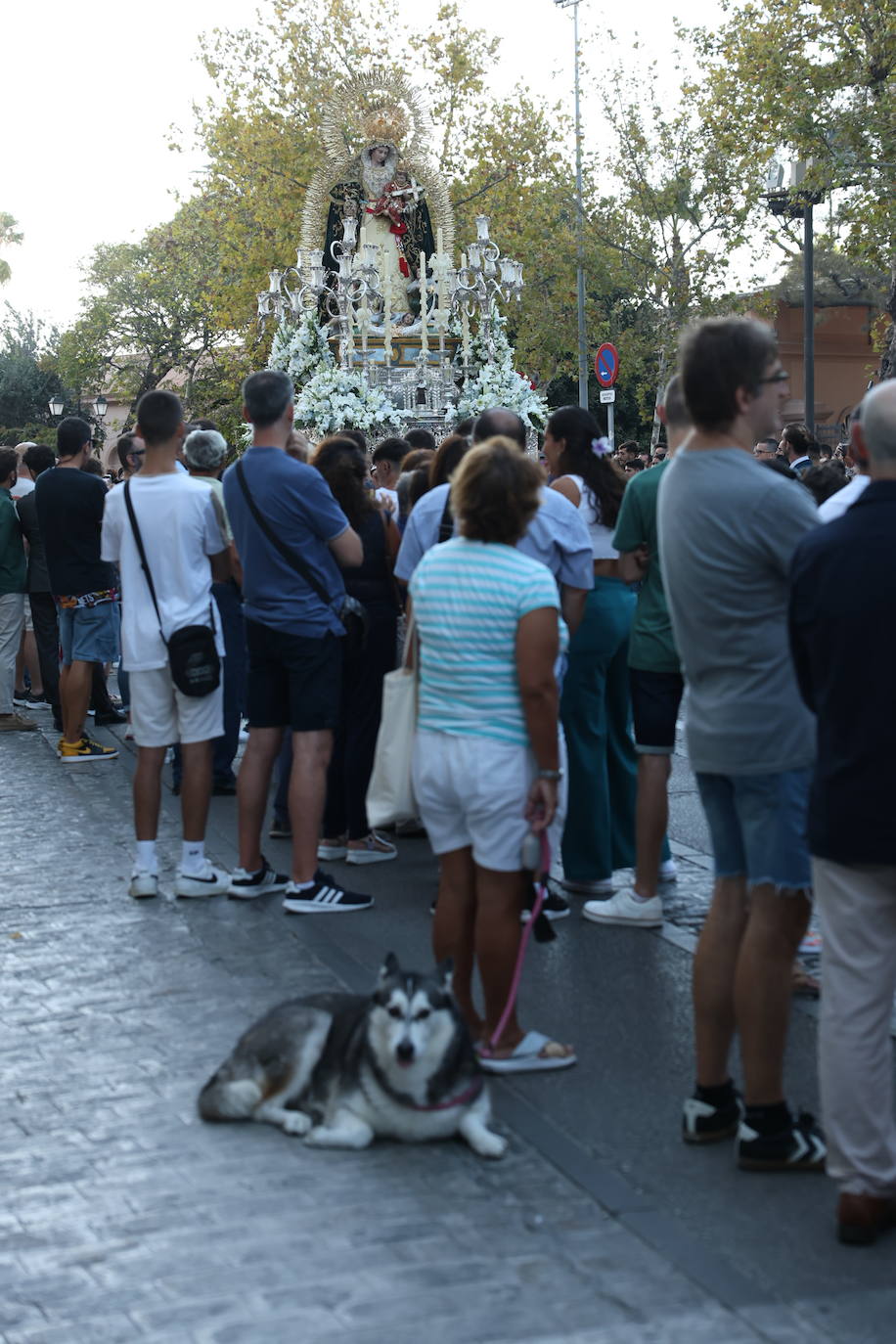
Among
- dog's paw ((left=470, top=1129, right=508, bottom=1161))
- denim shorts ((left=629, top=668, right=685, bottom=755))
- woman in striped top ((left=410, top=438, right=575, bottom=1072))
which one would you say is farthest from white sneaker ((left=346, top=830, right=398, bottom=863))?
dog's paw ((left=470, top=1129, right=508, bottom=1161))

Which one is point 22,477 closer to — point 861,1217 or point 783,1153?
point 783,1153

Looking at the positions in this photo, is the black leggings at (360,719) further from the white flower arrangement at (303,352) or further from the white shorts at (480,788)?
the white flower arrangement at (303,352)

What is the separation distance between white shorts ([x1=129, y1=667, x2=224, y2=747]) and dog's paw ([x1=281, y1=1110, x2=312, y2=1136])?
9.77ft

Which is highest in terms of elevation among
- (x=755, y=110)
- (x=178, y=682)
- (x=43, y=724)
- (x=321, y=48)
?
(x=321, y=48)

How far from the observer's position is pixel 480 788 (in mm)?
4797

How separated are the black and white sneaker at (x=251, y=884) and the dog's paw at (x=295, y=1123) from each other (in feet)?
9.08

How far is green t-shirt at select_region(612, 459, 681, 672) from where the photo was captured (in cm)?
639

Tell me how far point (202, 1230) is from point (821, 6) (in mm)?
25147

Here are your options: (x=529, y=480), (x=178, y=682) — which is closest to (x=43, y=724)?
(x=178, y=682)

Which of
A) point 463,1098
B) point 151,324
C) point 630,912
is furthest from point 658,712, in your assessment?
point 151,324

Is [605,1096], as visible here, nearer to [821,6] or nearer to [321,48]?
[821,6]

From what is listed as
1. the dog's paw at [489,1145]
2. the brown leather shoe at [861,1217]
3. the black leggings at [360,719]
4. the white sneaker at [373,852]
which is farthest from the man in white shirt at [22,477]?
the brown leather shoe at [861,1217]

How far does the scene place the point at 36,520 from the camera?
1290 cm

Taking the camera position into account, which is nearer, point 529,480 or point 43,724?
point 529,480
